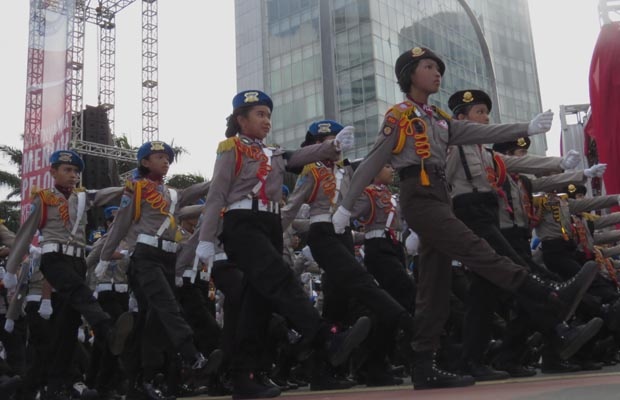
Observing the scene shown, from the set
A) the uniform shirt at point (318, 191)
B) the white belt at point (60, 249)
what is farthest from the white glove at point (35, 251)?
the uniform shirt at point (318, 191)

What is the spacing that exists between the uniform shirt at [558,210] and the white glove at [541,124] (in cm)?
269

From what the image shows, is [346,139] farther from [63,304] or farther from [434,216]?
[63,304]

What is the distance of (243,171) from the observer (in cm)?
481

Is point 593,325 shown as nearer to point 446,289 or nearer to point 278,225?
point 446,289

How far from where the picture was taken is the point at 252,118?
5074mm

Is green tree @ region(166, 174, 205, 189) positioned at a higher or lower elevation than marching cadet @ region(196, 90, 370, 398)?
higher

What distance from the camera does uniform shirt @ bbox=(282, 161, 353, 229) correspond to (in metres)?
6.02

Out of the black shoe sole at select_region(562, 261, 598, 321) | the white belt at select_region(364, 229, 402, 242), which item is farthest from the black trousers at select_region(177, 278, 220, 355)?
the black shoe sole at select_region(562, 261, 598, 321)

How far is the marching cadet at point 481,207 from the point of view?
4.93m

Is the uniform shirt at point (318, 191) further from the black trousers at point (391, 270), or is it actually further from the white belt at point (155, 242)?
the white belt at point (155, 242)

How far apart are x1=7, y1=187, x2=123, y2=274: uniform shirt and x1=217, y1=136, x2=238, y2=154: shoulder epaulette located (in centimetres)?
195

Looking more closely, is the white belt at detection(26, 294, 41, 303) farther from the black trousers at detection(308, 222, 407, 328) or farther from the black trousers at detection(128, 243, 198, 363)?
the black trousers at detection(308, 222, 407, 328)

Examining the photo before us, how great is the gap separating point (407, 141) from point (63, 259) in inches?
139

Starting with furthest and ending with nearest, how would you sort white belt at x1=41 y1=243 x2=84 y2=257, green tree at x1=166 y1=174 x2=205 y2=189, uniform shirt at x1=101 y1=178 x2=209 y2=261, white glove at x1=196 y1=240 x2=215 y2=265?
green tree at x1=166 y1=174 x2=205 y2=189 < white belt at x1=41 y1=243 x2=84 y2=257 < uniform shirt at x1=101 y1=178 x2=209 y2=261 < white glove at x1=196 y1=240 x2=215 y2=265
